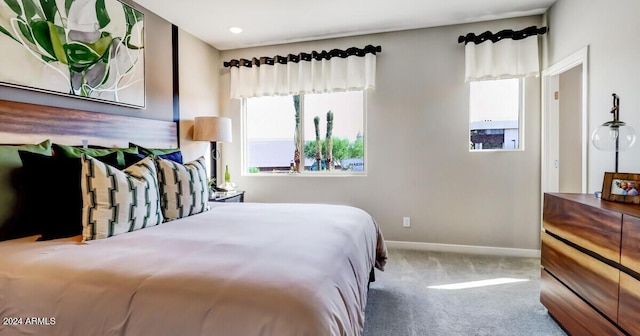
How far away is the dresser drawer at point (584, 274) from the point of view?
1.52m

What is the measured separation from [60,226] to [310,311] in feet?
5.12

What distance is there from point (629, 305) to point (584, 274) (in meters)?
0.33

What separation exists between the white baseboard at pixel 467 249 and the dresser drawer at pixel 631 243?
2.07 meters

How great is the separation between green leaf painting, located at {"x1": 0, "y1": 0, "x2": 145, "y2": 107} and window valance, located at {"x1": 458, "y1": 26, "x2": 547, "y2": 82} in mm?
3298

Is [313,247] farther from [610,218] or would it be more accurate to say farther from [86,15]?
[86,15]

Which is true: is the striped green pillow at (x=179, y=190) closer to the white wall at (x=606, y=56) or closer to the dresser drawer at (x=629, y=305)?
the dresser drawer at (x=629, y=305)

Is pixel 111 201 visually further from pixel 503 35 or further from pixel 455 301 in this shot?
pixel 503 35

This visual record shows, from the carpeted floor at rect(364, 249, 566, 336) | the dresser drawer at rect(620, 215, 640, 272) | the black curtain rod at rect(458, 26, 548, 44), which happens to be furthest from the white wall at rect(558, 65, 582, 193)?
the dresser drawer at rect(620, 215, 640, 272)

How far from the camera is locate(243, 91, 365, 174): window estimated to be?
3.86m

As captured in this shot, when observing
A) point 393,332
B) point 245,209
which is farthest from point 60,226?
point 393,332

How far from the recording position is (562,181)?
3.30 meters

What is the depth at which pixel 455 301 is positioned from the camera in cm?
232

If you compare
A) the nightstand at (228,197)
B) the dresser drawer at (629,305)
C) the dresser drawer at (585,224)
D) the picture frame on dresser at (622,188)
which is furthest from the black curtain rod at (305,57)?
the dresser drawer at (629,305)

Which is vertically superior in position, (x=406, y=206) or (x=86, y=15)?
(x=86, y=15)
